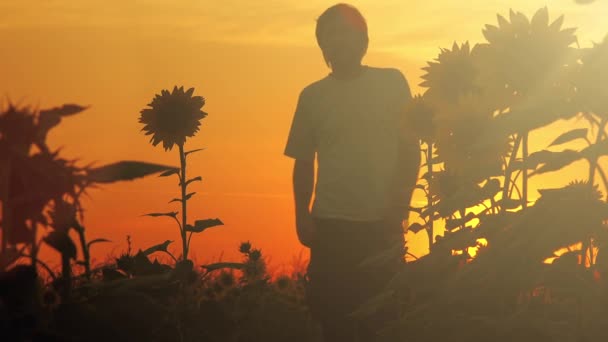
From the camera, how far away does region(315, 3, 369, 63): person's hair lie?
5.86 metres

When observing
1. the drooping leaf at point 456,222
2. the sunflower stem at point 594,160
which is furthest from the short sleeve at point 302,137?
the sunflower stem at point 594,160

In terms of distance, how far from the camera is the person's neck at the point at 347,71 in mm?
6004

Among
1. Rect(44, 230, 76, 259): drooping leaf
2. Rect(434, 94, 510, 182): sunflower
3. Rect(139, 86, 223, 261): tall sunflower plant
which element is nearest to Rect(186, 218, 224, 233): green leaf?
Rect(139, 86, 223, 261): tall sunflower plant

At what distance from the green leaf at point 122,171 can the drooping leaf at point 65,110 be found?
4.0 inches

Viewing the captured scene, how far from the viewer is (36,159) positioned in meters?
1.24

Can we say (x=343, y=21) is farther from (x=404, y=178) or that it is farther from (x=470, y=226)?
(x=470, y=226)

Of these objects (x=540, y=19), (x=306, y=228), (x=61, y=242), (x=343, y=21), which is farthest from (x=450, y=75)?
(x=61, y=242)

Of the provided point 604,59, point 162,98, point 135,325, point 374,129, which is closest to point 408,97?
point 374,129

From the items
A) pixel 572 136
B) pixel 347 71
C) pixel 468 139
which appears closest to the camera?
pixel 572 136

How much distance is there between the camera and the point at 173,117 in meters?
6.23

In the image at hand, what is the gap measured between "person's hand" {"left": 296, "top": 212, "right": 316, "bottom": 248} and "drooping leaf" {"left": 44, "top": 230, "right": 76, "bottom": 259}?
4647 millimetres

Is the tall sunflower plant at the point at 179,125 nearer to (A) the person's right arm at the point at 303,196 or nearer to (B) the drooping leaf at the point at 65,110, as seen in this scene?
(A) the person's right arm at the point at 303,196

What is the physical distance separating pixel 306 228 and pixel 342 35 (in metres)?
1.23

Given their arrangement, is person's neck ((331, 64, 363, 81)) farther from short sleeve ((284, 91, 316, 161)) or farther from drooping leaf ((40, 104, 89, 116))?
drooping leaf ((40, 104, 89, 116))
